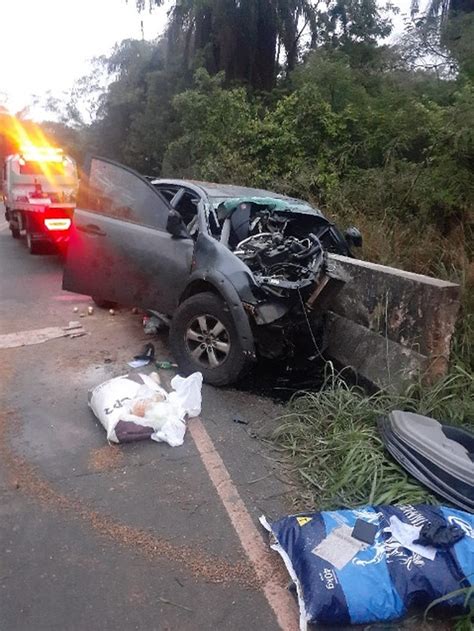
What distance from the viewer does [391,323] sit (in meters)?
4.06

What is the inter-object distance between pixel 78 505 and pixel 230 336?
1.82m

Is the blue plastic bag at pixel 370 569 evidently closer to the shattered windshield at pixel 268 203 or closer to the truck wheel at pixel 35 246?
the shattered windshield at pixel 268 203

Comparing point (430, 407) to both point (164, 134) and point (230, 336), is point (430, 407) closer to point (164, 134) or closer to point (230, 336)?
point (230, 336)

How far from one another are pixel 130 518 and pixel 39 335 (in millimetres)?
3307

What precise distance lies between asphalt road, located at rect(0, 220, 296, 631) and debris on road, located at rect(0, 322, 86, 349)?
0.80m

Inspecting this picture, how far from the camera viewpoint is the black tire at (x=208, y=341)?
4184 mm

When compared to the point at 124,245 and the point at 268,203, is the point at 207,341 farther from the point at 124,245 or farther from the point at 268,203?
the point at 268,203

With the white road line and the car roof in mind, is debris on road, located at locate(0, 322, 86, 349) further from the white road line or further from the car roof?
the white road line

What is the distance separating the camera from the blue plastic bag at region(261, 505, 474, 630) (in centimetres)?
207

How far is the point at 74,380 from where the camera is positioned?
440 centimetres

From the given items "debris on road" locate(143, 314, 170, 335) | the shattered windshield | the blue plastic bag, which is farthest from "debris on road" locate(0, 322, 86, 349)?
the blue plastic bag

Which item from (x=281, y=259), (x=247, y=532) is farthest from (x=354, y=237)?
(x=247, y=532)

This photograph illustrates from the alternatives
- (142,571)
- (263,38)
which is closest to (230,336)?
(142,571)

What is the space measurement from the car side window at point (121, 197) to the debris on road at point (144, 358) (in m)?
1.20
